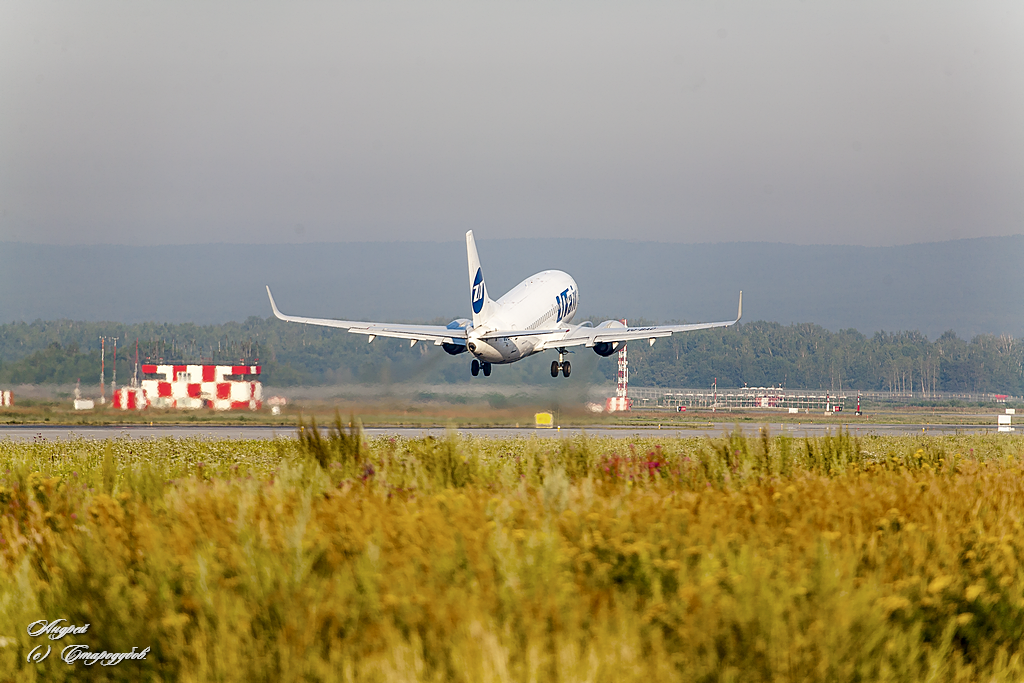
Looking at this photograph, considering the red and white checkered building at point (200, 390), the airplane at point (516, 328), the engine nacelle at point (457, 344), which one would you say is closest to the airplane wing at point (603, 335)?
the airplane at point (516, 328)

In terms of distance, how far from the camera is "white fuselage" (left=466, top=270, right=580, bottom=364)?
48000 millimetres

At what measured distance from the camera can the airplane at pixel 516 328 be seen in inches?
1891

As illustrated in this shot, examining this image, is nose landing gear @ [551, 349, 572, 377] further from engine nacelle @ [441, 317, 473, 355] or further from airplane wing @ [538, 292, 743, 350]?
engine nacelle @ [441, 317, 473, 355]

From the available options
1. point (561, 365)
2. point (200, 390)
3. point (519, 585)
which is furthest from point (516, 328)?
point (519, 585)

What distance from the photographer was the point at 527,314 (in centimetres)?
5091

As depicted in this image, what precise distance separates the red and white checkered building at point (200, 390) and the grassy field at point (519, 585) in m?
41.9

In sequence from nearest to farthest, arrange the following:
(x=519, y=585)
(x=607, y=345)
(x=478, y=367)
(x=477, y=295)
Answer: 1. (x=519, y=585)
2. (x=477, y=295)
3. (x=478, y=367)
4. (x=607, y=345)

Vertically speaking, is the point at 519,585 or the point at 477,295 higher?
the point at 477,295

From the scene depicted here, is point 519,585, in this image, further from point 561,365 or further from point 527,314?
point 561,365

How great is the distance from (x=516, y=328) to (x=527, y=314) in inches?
63.3

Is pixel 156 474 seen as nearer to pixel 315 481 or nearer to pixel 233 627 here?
pixel 315 481

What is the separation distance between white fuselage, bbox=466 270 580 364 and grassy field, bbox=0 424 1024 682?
1439 inches

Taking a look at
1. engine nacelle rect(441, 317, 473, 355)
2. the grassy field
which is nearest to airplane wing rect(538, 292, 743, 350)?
engine nacelle rect(441, 317, 473, 355)

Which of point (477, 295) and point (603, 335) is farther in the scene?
point (603, 335)
